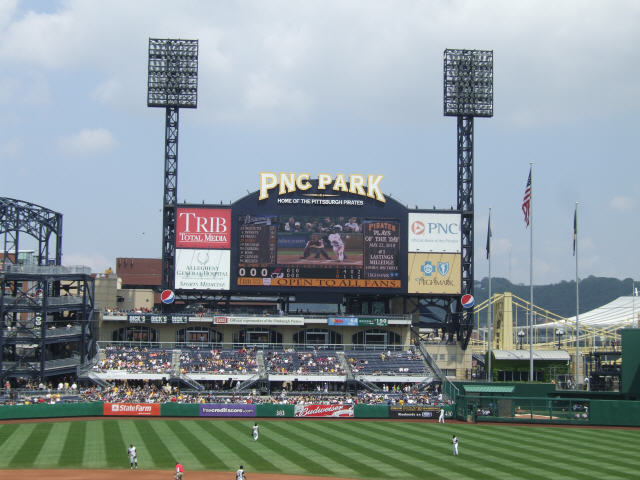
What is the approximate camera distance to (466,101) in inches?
2923

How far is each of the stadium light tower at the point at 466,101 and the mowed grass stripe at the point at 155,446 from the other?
106 ft

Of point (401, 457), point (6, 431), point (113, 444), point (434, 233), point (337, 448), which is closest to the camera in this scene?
point (401, 457)

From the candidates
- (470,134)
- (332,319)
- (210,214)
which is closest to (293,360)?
(332,319)

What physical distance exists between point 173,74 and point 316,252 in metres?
20.4

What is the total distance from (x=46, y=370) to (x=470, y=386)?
34470mm

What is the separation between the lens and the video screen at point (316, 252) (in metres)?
70.8

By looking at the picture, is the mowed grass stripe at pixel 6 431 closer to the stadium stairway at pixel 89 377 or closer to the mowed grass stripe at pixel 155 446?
the mowed grass stripe at pixel 155 446

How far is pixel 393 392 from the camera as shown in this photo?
67562 mm

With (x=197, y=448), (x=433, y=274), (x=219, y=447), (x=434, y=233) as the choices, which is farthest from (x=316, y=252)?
(x=197, y=448)

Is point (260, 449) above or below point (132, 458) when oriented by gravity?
below

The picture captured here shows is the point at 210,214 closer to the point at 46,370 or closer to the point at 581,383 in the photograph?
the point at 46,370

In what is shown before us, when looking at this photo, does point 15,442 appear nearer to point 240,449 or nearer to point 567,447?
point 240,449

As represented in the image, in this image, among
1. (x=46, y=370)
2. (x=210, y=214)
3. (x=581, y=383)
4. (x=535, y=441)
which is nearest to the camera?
(x=535, y=441)

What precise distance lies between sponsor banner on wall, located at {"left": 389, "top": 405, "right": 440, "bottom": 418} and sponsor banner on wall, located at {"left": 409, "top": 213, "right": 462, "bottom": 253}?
16.1 meters
